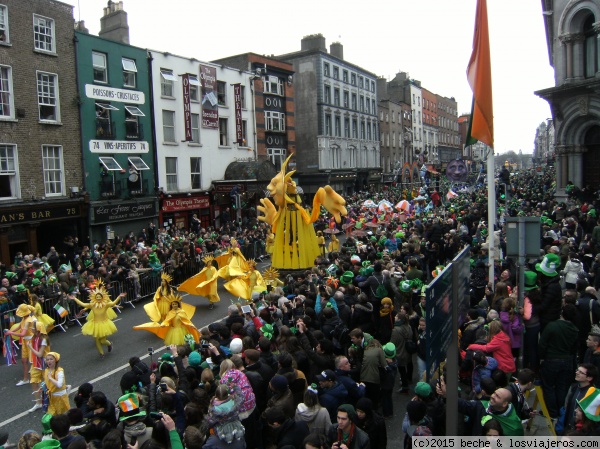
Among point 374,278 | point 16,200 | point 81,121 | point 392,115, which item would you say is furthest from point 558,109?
point 392,115

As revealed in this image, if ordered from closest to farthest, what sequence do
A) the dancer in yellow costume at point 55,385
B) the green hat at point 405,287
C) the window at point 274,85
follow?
the dancer in yellow costume at point 55,385, the green hat at point 405,287, the window at point 274,85

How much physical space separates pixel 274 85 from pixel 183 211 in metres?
13.6

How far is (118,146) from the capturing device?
2444cm

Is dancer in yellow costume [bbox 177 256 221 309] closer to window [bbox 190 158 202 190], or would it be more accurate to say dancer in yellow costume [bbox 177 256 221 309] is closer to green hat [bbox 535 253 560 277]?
green hat [bbox 535 253 560 277]

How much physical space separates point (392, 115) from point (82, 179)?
149ft

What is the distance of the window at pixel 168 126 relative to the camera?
27.4 meters

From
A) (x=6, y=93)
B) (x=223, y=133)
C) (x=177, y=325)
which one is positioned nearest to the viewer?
(x=177, y=325)

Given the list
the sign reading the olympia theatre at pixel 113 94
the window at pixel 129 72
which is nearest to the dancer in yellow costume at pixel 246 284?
the sign reading the olympia theatre at pixel 113 94

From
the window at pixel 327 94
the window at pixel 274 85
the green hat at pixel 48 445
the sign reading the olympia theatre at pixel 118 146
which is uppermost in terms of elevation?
the window at pixel 327 94

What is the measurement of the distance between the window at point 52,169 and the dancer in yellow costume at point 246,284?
36.2 feet

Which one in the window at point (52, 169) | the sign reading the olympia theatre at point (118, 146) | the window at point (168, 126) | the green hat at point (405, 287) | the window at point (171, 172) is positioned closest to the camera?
the green hat at point (405, 287)

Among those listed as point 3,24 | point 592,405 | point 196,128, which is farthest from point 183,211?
point 592,405

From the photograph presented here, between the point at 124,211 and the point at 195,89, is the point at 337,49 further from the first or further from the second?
the point at 124,211

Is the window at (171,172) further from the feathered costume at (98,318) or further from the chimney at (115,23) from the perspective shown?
the feathered costume at (98,318)
